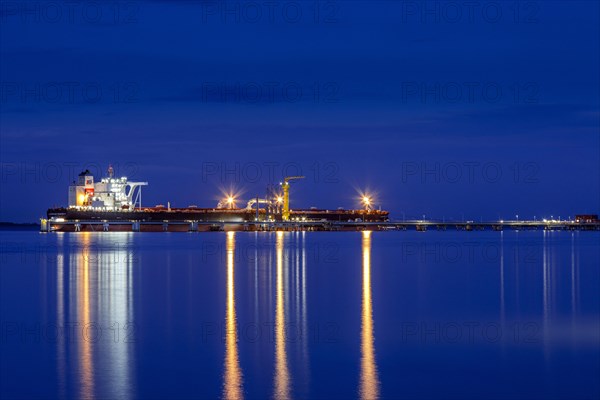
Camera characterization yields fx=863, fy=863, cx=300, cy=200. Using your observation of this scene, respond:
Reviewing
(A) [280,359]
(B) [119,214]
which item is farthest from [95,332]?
(B) [119,214]

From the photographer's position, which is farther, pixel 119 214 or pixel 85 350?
pixel 119 214

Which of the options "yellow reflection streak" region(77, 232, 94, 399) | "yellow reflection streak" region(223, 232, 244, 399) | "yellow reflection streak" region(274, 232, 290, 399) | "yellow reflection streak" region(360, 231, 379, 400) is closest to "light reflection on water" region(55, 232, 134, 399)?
"yellow reflection streak" region(77, 232, 94, 399)

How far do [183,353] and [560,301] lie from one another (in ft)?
37.4

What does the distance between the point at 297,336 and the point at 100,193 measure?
281 ft

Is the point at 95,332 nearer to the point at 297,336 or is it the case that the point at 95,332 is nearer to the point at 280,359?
the point at 297,336

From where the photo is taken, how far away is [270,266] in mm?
32500

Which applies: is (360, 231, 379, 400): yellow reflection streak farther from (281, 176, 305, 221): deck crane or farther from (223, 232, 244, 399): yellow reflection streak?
(281, 176, 305, 221): deck crane

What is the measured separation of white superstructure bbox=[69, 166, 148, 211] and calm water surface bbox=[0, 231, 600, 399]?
70.0 metres

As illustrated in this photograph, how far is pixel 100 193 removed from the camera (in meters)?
97.1

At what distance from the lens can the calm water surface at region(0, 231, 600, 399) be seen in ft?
34.9

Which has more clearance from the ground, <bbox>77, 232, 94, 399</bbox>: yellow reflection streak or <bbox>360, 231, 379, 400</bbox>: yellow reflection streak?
<bbox>77, 232, 94, 399</bbox>: yellow reflection streak

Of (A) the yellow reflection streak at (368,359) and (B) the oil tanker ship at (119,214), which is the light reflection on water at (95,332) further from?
(B) the oil tanker ship at (119,214)

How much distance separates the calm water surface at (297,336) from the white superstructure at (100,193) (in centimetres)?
7001

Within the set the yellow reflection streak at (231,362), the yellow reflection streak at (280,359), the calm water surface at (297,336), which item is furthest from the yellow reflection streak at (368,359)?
the yellow reflection streak at (231,362)
